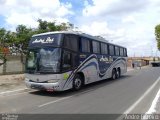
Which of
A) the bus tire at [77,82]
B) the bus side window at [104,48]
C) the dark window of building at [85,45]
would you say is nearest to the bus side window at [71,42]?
the dark window of building at [85,45]

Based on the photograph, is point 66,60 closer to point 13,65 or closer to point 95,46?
point 95,46

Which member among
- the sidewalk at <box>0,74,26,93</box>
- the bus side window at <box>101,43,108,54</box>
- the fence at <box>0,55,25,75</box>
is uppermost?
the bus side window at <box>101,43,108,54</box>

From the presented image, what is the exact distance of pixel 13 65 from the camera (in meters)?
28.4

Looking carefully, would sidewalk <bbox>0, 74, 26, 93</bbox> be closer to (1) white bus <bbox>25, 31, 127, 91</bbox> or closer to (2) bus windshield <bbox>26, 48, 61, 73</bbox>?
(1) white bus <bbox>25, 31, 127, 91</bbox>

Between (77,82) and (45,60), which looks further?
(77,82)

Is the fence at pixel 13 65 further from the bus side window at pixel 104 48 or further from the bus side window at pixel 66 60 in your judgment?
the bus side window at pixel 66 60

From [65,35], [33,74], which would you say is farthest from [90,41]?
[33,74]

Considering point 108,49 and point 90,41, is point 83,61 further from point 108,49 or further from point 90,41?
point 108,49

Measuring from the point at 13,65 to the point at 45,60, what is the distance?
49.5 feet

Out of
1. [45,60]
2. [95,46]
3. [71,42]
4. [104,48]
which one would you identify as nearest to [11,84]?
[45,60]

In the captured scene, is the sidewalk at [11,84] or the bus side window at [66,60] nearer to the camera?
the bus side window at [66,60]

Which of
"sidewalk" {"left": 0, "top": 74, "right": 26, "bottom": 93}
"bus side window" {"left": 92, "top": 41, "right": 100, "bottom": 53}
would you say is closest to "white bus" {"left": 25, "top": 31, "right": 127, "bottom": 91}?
"bus side window" {"left": 92, "top": 41, "right": 100, "bottom": 53}

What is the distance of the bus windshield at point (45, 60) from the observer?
1394 cm

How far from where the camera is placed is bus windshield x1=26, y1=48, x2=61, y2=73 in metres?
13.9
